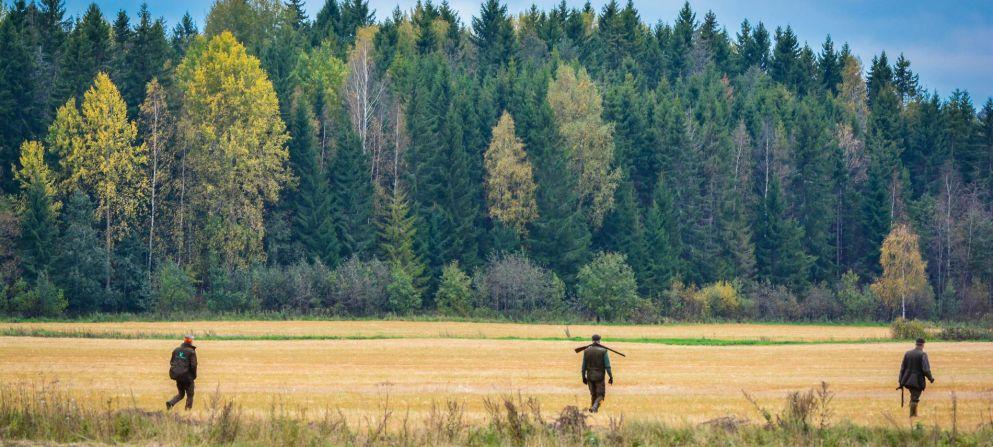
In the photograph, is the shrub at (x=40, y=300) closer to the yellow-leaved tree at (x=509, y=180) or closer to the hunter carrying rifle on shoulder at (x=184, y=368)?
the yellow-leaved tree at (x=509, y=180)

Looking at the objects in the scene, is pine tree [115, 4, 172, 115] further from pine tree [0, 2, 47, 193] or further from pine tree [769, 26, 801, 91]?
pine tree [769, 26, 801, 91]

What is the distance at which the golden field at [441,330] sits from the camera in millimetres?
66875

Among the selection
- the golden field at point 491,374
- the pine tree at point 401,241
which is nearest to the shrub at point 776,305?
the pine tree at point 401,241

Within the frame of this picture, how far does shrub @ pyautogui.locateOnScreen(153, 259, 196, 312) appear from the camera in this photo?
3194 inches

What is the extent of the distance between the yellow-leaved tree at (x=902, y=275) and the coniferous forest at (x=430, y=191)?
22 centimetres

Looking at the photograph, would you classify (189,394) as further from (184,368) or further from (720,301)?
(720,301)

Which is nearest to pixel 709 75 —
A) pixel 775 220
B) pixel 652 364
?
pixel 775 220

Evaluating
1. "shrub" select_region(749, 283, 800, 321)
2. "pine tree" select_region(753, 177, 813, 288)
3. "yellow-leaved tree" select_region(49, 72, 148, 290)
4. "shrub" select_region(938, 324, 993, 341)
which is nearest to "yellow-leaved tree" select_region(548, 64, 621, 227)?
"shrub" select_region(749, 283, 800, 321)

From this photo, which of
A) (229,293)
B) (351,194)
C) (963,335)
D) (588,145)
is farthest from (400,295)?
(963,335)

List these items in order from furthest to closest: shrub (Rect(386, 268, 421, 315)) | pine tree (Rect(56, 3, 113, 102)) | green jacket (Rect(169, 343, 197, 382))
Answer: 1. pine tree (Rect(56, 3, 113, 102))
2. shrub (Rect(386, 268, 421, 315))
3. green jacket (Rect(169, 343, 197, 382))

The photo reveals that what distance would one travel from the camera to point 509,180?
9475cm

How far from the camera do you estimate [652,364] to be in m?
45.2

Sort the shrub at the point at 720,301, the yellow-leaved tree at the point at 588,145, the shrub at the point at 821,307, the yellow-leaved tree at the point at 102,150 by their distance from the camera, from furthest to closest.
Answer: the shrub at the point at 821,307
the yellow-leaved tree at the point at 588,145
the shrub at the point at 720,301
the yellow-leaved tree at the point at 102,150

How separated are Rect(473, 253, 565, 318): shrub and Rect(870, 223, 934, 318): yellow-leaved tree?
29.0 metres
